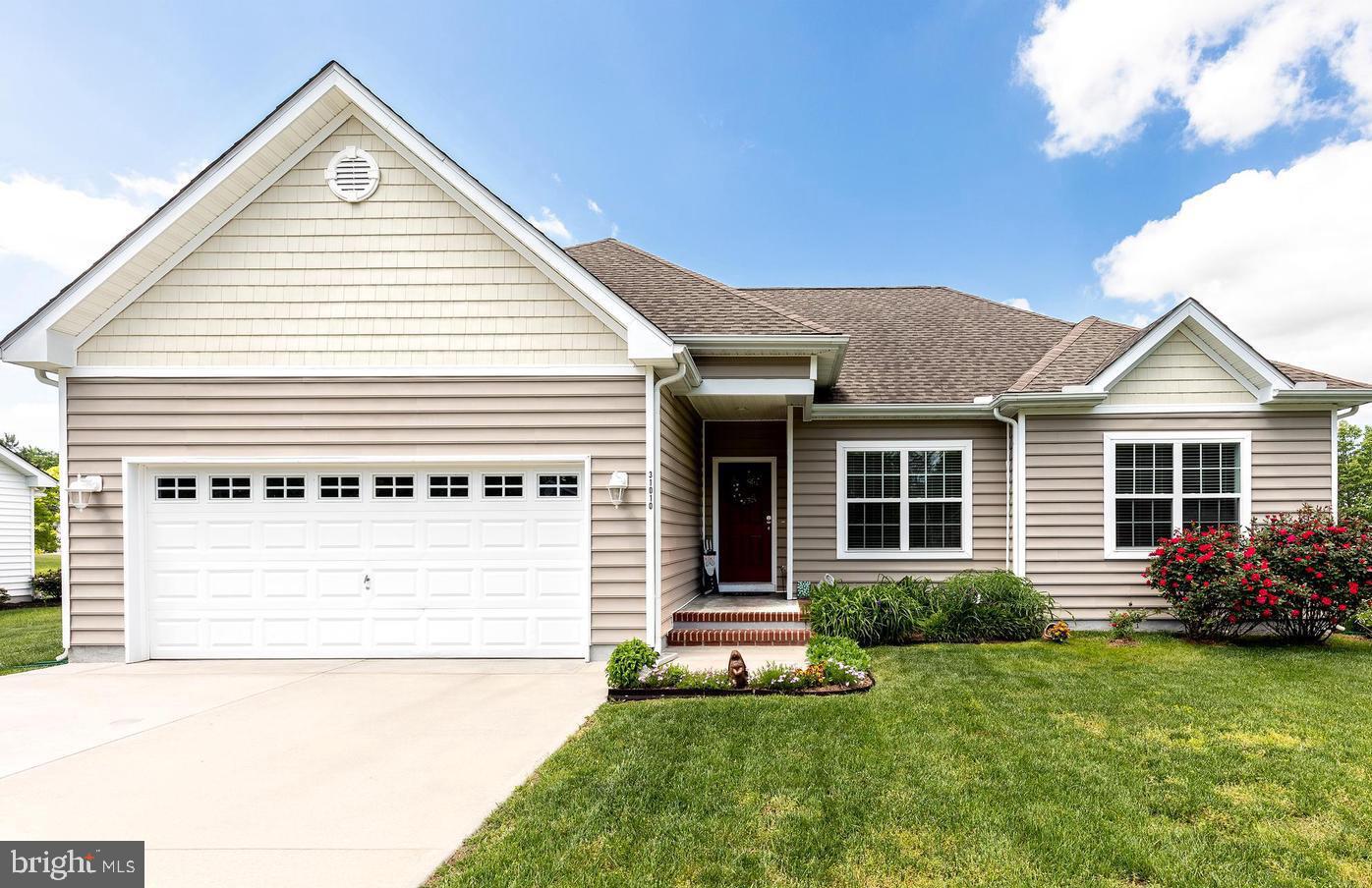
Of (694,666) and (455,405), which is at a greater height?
(455,405)

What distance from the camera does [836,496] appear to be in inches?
405

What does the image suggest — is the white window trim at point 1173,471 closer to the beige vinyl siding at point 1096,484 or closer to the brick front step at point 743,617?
the beige vinyl siding at point 1096,484

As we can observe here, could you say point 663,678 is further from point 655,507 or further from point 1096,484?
point 1096,484

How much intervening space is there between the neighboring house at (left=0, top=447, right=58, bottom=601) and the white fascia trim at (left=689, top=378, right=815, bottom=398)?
58.4 ft

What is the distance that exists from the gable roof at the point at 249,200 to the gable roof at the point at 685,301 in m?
0.44

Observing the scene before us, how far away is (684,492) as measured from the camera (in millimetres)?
9500

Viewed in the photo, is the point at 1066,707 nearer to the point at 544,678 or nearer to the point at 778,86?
the point at 544,678

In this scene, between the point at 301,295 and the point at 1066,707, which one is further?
the point at 301,295

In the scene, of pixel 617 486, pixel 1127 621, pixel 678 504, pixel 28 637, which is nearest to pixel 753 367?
pixel 678 504

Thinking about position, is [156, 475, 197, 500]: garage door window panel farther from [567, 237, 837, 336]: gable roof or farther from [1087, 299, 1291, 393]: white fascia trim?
[1087, 299, 1291, 393]: white fascia trim

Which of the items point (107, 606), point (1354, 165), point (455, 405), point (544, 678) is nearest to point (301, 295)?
point (455, 405)

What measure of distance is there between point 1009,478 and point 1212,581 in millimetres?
2650

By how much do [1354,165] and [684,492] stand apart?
2015cm

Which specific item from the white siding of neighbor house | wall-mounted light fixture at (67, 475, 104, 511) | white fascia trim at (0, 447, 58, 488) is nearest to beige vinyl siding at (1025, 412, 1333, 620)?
wall-mounted light fixture at (67, 475, 104, 511)
